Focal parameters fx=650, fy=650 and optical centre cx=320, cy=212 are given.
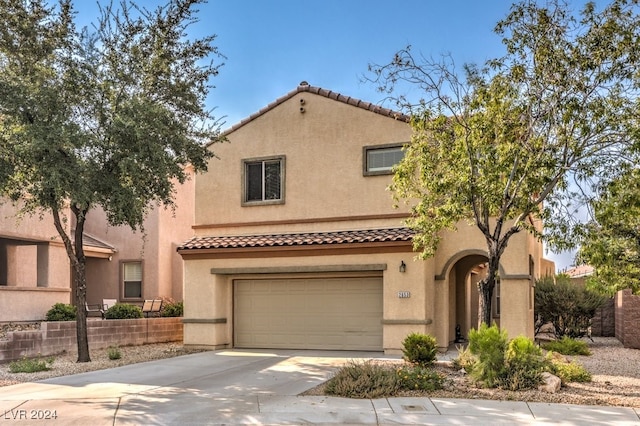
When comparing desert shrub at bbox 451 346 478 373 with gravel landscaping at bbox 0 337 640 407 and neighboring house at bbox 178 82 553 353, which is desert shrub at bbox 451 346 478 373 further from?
neighboring house at bbox 178 82 553 353

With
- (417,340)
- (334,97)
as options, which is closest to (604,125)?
(417,340)

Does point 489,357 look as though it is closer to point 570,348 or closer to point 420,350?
point 420,350

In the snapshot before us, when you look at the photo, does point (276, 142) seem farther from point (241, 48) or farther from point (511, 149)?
point (511, 149)

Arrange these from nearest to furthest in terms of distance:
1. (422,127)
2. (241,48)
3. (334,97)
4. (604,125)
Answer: (604,125) → (422,127) → (241,48) → (334,97)

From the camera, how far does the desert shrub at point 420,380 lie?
1179cm

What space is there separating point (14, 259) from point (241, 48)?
35.9 ft

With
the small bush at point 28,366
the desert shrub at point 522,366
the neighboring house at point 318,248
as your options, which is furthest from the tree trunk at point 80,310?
the desert shrub at point 522,366

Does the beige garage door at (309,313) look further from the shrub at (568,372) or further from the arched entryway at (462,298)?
the shrub at (568,372)

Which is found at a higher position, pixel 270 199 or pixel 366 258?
pixel 270 199

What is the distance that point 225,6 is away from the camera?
49.8 feet

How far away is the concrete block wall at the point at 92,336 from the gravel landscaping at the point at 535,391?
13.0 inches

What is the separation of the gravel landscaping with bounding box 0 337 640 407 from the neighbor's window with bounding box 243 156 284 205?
17.0 feet

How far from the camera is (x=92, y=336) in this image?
1880cm

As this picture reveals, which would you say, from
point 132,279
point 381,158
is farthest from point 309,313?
point 132,279
